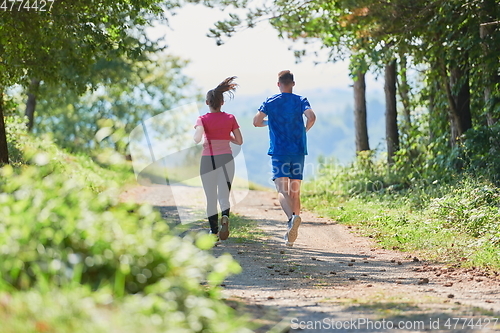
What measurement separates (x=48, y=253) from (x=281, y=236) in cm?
692

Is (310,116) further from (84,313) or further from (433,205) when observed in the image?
(84,313)

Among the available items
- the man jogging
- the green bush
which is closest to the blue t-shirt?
the man jogging

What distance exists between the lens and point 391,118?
19.2 metres

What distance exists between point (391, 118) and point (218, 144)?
11726mm

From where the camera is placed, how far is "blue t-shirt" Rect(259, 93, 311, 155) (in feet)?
27.8

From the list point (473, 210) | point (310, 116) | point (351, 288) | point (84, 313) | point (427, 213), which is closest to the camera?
point (84, 313)

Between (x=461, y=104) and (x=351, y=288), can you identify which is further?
(x=461, y=104)

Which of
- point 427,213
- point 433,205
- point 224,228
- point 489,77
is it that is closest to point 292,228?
point 224,228

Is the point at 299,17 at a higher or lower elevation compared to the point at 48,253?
higher

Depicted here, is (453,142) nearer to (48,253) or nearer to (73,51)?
(73,51)

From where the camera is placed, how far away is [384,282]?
6.43m

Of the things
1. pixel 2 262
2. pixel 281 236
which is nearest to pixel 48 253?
pixel 2 262

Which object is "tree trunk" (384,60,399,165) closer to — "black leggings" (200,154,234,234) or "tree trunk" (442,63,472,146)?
"tree trunk" (442,63,472,146)

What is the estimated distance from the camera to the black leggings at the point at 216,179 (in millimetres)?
8641
